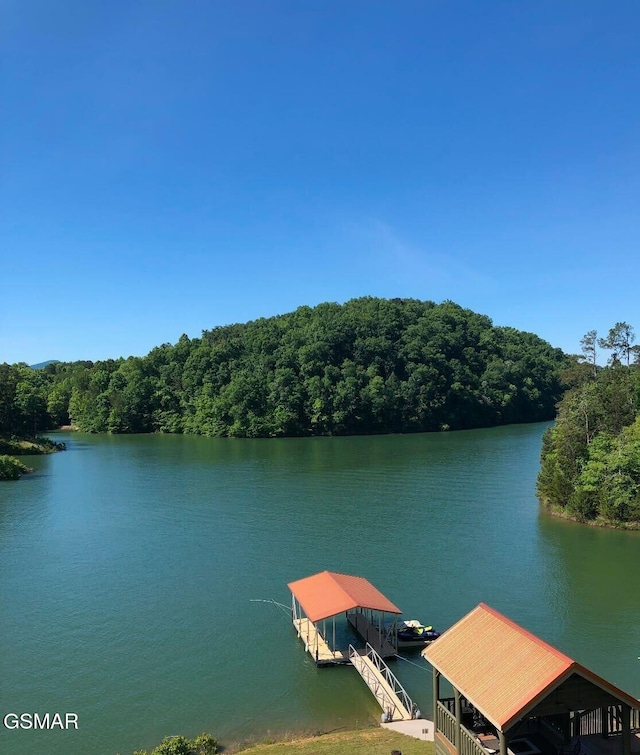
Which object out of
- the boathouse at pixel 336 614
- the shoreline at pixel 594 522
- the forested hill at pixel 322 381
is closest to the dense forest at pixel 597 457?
the shoreline at pixel 594 522

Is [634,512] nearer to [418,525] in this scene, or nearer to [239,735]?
[418,525]

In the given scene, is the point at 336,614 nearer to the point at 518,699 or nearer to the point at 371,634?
the point at 371,634

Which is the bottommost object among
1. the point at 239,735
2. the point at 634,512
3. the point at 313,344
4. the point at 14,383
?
the point at 239,735

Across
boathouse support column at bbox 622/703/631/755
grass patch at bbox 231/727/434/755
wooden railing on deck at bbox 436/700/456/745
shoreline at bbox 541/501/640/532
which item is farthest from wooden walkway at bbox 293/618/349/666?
shoreline at bbox 541/501/640/532

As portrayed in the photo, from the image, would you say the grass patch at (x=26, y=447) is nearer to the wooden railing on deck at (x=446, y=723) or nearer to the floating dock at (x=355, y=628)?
the floating dock at (x=355, y=628)

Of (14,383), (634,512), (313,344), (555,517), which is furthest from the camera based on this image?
(313,344)

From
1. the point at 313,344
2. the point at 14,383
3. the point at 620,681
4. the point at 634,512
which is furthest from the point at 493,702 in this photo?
the point at 313,344
